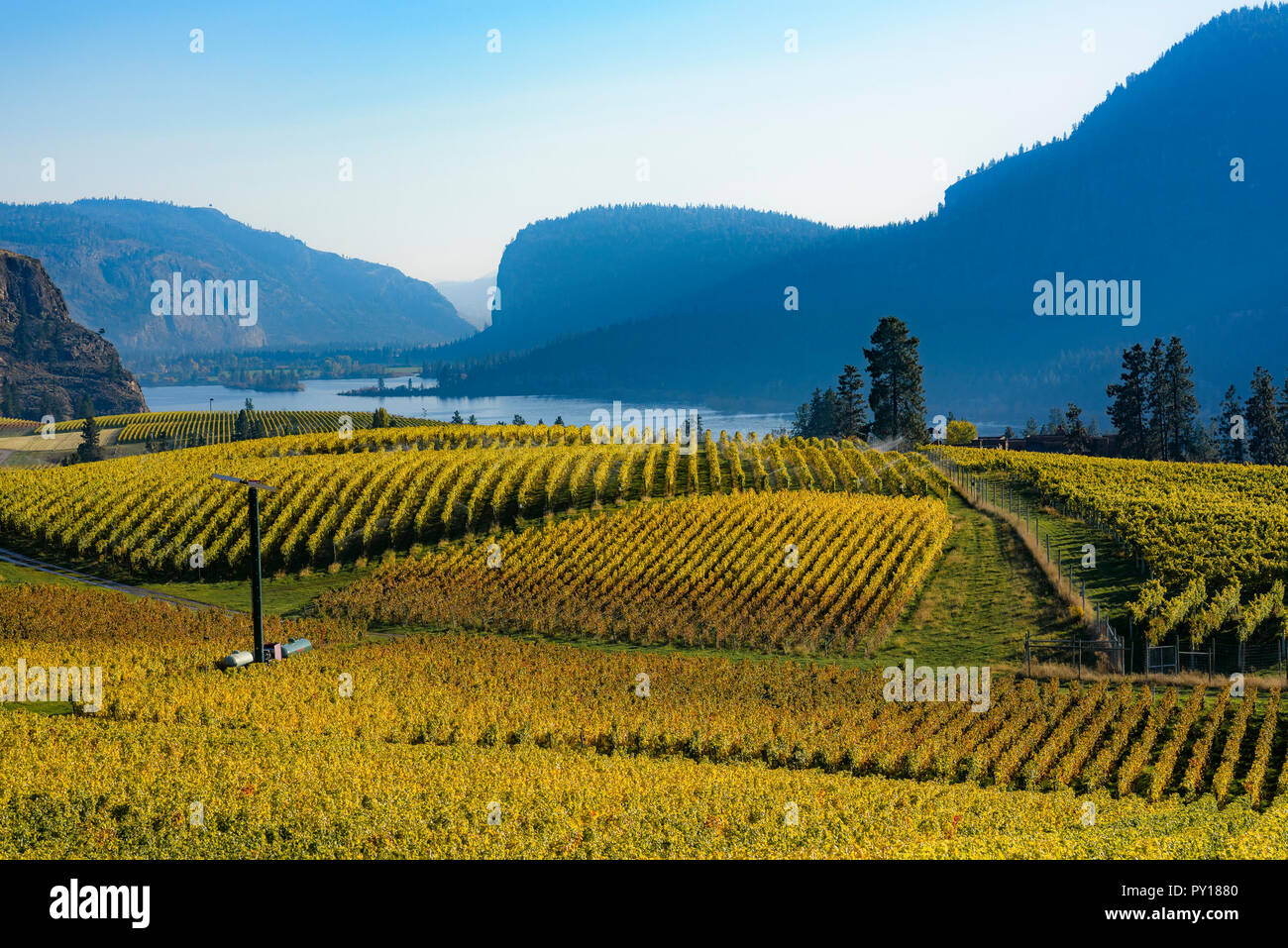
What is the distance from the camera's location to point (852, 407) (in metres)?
95.4

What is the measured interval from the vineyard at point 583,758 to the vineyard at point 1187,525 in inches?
215

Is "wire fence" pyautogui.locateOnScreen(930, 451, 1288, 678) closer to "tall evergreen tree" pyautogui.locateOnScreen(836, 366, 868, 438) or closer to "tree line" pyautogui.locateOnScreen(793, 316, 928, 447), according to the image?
"tree line" pyautogui.locateOnScreen(793, 316, 928, 447)

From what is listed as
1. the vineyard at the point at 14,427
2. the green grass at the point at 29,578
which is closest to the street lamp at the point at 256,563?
the green grass at the point at 29,578

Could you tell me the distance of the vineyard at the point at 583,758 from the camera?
1383 centimetres

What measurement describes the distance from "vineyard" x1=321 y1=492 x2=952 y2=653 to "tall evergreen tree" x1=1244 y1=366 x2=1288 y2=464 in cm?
5454

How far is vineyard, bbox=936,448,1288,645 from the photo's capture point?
33.0 meters

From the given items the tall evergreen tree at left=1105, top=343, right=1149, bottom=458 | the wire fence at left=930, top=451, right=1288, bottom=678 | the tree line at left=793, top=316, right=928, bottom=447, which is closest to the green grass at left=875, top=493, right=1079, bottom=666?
the wire fence at left=930, top=451, right=1288, bottom=678

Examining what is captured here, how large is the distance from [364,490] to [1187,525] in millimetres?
42162

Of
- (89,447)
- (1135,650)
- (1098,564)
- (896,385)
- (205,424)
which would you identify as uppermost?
(896,385)

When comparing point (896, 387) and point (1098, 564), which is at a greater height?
point (896, 387)

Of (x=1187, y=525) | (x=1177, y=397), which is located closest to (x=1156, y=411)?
(x=1177, y=397)

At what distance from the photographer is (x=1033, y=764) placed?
22.6 metres

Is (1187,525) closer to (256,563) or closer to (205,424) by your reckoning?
(256,563)
